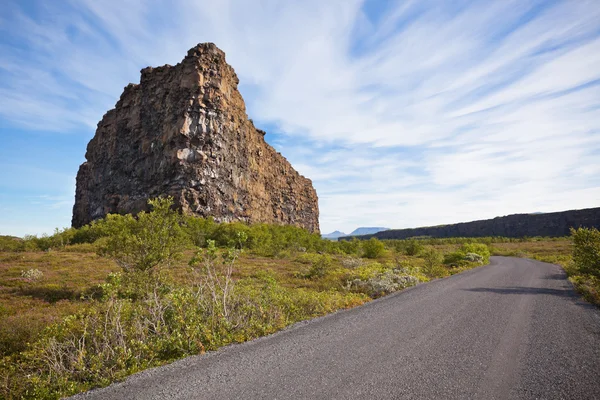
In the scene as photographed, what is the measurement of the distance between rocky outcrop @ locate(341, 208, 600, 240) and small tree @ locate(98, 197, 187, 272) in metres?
109

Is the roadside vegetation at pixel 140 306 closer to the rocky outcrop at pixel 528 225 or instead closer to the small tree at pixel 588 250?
the small tree at pixel 588 250

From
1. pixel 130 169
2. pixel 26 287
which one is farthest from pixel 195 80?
pixel 26 287

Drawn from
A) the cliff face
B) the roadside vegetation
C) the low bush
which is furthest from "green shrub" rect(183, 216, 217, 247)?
the low bush

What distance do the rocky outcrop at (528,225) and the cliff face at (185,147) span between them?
9396cm

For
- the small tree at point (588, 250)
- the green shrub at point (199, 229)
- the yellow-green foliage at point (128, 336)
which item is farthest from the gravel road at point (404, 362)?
the green shrub at point (199, 229)

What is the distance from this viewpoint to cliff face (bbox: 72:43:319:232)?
43969 mm

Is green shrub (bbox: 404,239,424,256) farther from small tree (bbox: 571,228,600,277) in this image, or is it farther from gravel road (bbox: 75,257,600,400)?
gravel road (bbox: 75,257,600,400)

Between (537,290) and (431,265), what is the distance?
27.6 ft

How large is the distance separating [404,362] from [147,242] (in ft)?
32.5

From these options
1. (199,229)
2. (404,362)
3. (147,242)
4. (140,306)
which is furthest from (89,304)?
(199,229)

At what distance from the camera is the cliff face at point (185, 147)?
4397 centimetres

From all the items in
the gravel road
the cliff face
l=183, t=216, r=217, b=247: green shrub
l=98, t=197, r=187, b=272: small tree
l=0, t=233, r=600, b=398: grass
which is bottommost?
the gravel road

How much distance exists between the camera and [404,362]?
5117mm

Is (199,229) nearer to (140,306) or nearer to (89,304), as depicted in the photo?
(89,304)
